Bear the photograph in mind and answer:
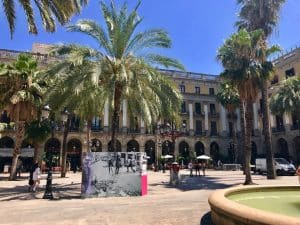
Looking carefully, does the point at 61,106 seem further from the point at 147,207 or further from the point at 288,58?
the point at 288,58

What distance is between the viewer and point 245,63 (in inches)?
886

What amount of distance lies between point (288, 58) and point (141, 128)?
24014 mm

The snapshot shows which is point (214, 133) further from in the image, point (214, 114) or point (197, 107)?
point (197, 107)

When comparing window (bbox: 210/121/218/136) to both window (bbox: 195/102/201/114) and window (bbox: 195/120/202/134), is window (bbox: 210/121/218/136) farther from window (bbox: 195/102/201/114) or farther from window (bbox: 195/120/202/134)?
window (bbox: 195/102/201/114)

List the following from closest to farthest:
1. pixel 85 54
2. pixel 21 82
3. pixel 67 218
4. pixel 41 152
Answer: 1. pixel 67 218
2. pixel 85 54
3. pixel 21 82
4. pixel 41 152

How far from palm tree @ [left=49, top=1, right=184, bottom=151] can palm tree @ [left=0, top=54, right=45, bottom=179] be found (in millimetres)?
9560

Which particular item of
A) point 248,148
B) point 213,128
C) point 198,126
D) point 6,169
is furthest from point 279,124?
point 6,169

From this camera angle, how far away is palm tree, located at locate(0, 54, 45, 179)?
84.4 ft

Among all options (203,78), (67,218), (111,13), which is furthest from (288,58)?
(67,218)

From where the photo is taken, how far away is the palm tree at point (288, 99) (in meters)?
36.0

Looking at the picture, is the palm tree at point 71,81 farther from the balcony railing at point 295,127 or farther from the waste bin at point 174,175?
the balcony railing at point 295,127

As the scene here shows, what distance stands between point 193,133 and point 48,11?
150 ft

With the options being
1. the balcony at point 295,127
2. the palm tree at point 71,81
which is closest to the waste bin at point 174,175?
the palm tree at point 71,81

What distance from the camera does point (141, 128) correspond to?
5319cm
